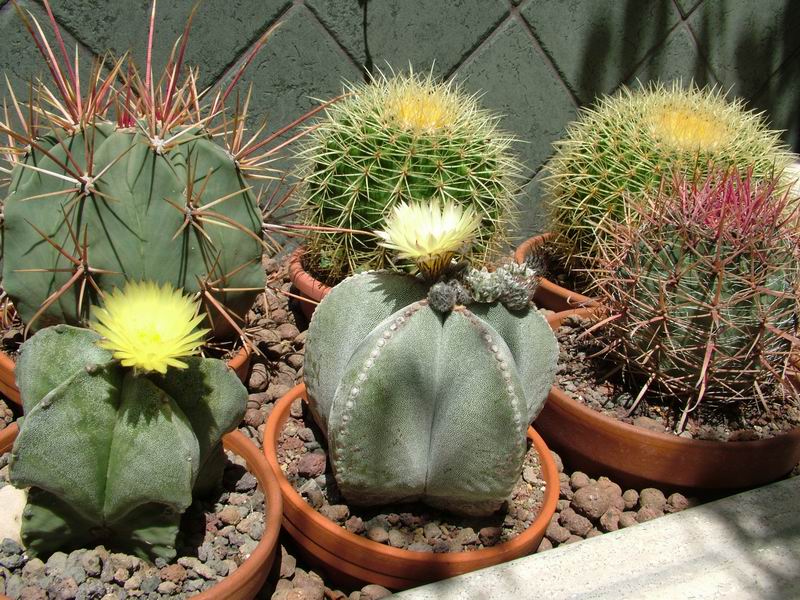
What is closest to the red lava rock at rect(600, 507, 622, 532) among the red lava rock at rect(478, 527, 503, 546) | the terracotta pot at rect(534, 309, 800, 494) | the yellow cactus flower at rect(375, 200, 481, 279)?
the terracotta pot at rect(534, 309, 800, 494)

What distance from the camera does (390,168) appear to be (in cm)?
219

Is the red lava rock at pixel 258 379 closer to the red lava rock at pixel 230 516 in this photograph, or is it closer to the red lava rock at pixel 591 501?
the red lava rock at pixel 230 516

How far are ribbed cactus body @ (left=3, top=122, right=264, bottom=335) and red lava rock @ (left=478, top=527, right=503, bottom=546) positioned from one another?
0.79m

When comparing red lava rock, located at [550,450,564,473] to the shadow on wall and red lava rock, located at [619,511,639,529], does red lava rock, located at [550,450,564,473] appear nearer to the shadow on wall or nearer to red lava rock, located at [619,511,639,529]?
red lava rock, located at [619,511,639,529]

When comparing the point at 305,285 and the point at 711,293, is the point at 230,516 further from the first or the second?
the point at 711,293

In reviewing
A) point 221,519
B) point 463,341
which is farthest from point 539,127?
point 221,519

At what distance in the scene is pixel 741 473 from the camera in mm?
1915

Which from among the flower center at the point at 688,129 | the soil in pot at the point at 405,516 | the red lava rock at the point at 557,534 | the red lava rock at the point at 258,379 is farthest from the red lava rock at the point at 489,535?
the flower center at the point at 688,129

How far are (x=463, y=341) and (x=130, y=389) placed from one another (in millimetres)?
583

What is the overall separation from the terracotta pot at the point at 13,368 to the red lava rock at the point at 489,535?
654 mm

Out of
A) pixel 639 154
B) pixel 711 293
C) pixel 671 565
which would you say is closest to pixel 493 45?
pixel 639 154

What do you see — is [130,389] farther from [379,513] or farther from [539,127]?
[539,127]

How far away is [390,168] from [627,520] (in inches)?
43.5

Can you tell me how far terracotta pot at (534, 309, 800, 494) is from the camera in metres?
1.88
